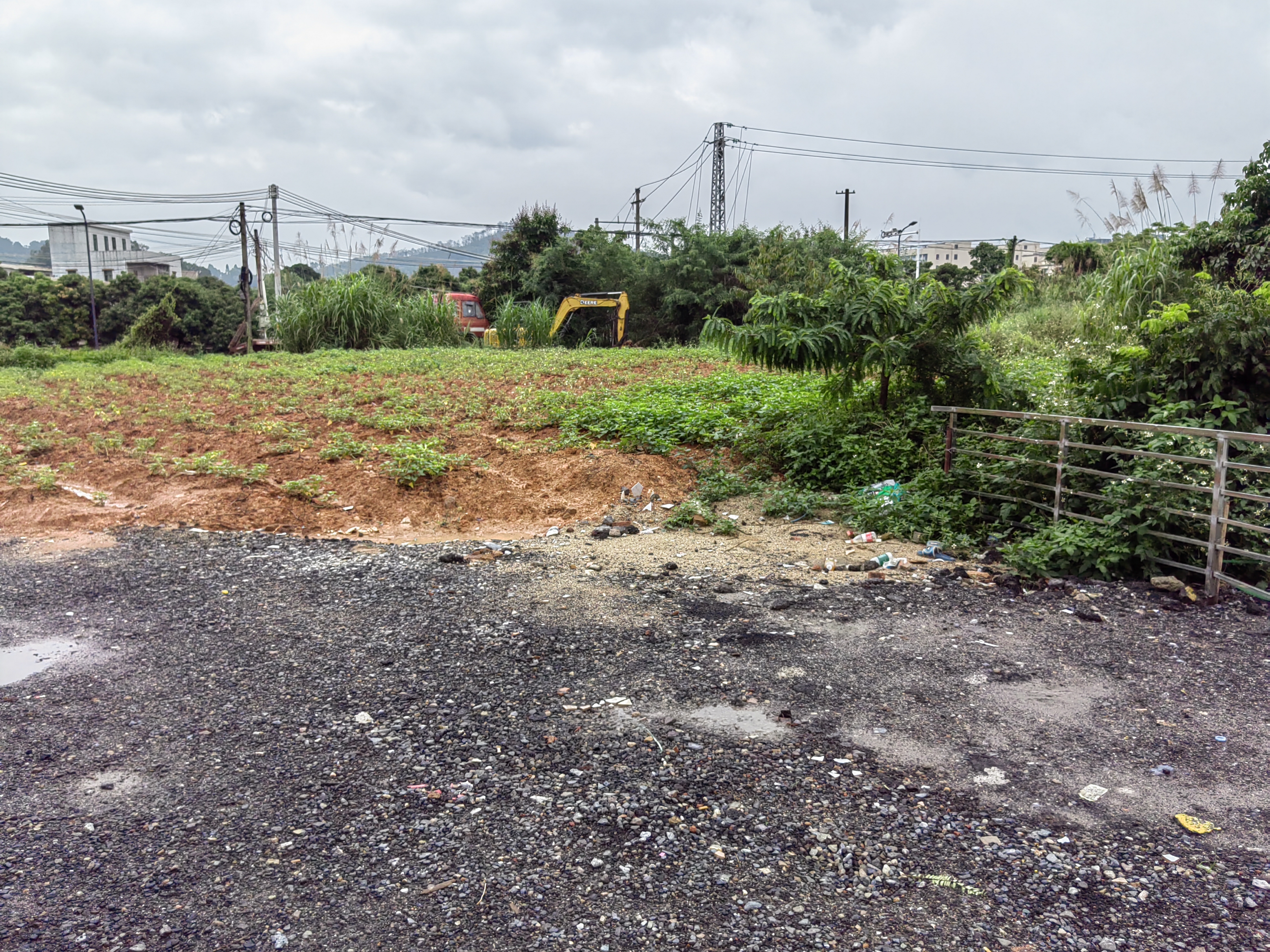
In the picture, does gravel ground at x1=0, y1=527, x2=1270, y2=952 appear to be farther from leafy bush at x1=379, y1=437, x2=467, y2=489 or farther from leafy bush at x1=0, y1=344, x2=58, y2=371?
leafy bush at x1=0, y1=344, x2=58, y2=371

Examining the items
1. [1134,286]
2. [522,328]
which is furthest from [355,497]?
[522,328]

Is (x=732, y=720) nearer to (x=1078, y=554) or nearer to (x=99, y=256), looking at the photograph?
(x=1078, y=554)

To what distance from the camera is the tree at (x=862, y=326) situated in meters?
7.84

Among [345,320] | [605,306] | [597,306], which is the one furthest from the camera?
[605,306]

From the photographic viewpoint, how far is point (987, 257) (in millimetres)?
57312

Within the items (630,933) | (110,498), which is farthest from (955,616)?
(110,498)

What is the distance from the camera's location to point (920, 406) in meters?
8.23

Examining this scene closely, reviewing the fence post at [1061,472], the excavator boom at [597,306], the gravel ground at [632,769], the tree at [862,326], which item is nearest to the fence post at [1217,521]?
the gravel ground at [632,769]

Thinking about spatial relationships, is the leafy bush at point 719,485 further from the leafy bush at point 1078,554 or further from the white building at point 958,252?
the white building at point 958,252

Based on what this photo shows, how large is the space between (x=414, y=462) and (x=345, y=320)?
45.5 ft

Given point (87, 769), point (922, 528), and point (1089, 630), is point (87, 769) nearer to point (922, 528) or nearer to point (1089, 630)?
point (1089, 630)

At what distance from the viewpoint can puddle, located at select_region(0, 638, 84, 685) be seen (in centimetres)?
423

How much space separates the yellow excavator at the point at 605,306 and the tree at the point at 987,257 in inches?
1169

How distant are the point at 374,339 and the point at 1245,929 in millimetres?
20729
